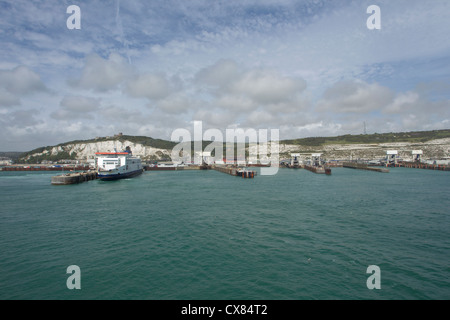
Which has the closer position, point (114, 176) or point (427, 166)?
point (114, 176)

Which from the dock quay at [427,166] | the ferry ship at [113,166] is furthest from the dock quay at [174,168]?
the dock quay at [427,166]

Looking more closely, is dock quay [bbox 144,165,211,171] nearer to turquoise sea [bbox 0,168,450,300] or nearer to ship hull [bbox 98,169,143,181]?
ship hull [bbox 98,169,143,181]

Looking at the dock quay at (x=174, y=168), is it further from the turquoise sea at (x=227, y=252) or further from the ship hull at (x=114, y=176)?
the turquoise sea at (x=227, y=252)

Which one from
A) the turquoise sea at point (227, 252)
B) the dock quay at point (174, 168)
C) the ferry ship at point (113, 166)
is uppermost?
the ferry ship at point (113, 166)

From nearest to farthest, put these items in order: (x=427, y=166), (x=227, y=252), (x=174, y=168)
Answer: (x=227, y=252) → (x=427, y=166) → (x=174, y=168)

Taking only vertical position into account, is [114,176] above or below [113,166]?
below

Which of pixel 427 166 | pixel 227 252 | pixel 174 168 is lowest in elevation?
pixel 227 252

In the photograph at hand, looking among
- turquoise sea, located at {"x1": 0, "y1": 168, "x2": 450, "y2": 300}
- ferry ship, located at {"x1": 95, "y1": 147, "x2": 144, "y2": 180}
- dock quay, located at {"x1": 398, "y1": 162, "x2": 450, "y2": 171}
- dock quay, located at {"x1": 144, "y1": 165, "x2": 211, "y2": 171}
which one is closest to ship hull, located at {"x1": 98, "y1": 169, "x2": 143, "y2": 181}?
ferry ship, located at {"x1": 95, "y1": 147, "x2": 144, "y2": 180}

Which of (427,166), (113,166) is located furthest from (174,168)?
(427,166)

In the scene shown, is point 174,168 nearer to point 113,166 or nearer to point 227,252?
point 113,166
